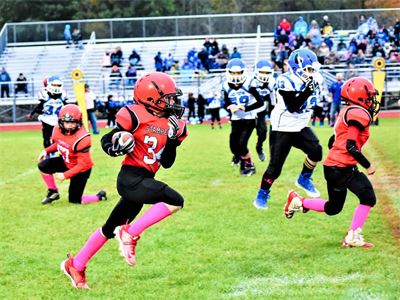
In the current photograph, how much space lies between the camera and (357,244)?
631cm

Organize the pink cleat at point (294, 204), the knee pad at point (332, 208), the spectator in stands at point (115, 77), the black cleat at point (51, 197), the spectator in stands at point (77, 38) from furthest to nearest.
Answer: the spectator in stands at point (77, 38), the spectator in stands at point (115, 77), the black cleat at point (51, 197), the pink cleat at point (294, 204), the knee pad at point (332, 208)

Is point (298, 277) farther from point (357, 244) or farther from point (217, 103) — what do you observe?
point (217, 103)

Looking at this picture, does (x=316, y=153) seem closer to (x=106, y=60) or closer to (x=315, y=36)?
(x=315, y=36)

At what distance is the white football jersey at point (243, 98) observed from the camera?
35.3 ft

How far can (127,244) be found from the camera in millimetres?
5137

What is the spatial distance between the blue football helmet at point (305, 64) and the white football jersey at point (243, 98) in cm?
283

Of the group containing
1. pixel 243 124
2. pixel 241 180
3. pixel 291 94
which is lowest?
pixel 241 180

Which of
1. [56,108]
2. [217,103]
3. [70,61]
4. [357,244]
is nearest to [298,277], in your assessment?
[357,244]

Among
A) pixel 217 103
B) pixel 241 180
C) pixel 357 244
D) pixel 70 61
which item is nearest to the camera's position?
pixel 357 244

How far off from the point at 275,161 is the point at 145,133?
3.32 m

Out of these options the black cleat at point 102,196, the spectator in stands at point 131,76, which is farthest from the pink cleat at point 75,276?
the spectator in stands at point 131,76

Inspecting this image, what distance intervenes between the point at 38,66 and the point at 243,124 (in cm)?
2331

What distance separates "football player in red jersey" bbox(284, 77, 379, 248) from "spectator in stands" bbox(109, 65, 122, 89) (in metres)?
21.6

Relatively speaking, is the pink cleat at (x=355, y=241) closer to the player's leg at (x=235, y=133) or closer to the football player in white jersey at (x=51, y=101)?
the player's leg at (x=235, y=133)
